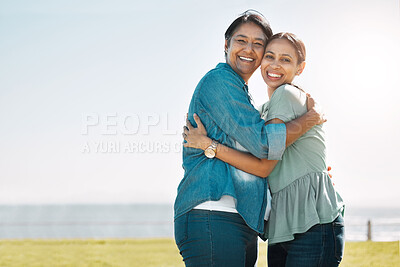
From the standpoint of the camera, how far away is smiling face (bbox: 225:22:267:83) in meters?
2.47

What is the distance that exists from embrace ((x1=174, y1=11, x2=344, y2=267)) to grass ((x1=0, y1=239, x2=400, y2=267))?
3702 mm

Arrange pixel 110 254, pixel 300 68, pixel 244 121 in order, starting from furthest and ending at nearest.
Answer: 1. pixel 110 254
2. pixel 300 68
3. pixel 244 121

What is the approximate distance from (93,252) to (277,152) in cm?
516

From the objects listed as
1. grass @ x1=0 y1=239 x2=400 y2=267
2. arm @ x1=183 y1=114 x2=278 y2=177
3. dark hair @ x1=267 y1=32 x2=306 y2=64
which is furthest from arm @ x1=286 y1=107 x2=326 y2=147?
grass @ x1=0 y1=239 x2=400 y2=267

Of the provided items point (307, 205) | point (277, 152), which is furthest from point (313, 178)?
point (277, 152)

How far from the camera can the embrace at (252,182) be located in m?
2.12

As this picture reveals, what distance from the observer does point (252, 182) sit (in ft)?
7.32

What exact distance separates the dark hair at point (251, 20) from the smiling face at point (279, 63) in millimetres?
96

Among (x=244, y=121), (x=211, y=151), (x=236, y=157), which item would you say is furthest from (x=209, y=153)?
(x=244, y=121)

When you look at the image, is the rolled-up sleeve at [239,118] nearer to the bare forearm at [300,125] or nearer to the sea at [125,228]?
the bare forearm at [300,125]

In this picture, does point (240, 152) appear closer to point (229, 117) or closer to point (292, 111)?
point (229, 117)

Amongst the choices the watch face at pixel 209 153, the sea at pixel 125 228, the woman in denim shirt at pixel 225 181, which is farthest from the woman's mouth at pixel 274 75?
the sea at pixel 125 228

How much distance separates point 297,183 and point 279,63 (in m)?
0.68

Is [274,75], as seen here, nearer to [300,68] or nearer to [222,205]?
[300,68]
